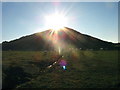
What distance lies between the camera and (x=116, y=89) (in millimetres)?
30422

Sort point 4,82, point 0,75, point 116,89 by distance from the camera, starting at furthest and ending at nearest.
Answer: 1. point 0,75
2. point 4,82
3. point 116,89

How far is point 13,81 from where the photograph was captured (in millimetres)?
37781

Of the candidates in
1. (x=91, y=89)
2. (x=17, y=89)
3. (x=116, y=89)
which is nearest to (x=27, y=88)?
(x=17, y=89)

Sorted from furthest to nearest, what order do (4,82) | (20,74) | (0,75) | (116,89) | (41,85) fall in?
(20,74), (0,75), (4,82), (41,85), (116,89)

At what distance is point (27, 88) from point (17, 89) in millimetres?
1491

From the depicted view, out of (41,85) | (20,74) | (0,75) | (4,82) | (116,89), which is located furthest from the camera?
(20,74)

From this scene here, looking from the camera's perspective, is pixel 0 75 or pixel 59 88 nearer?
pixel 59 88

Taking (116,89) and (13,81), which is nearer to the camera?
(116,89)

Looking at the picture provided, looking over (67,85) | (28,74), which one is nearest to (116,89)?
(67,85)

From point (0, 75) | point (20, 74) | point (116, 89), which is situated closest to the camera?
point (116, 89)

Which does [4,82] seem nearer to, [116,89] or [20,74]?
[20,74]

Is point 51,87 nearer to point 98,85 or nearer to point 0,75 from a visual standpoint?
point 98,85

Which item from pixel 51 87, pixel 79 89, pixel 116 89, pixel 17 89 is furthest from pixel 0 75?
pixel 116 89

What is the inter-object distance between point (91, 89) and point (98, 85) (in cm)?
325
